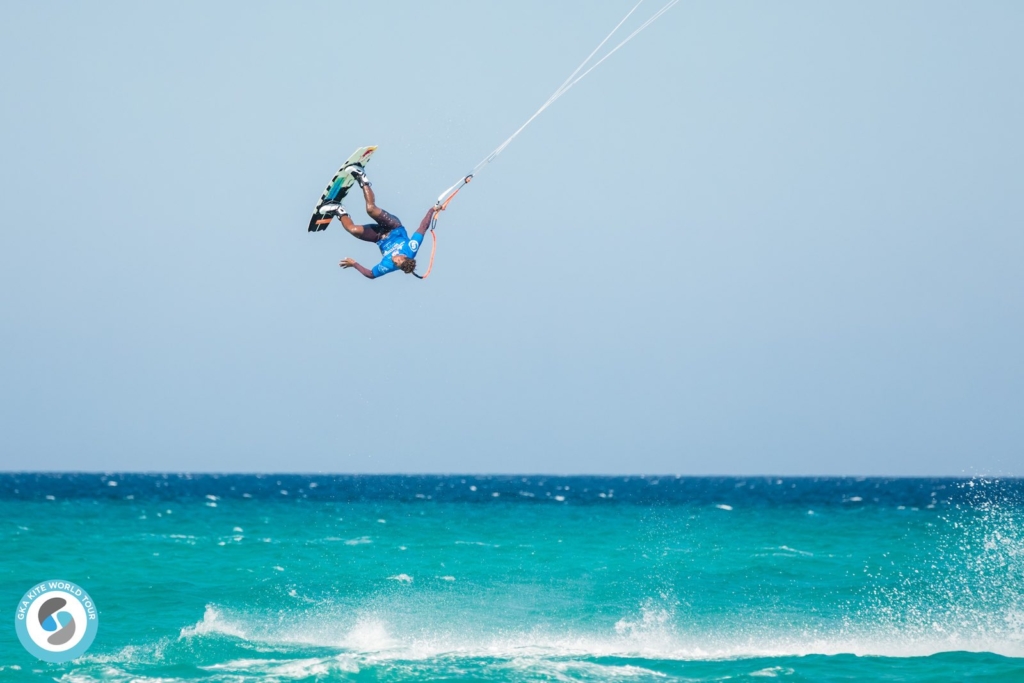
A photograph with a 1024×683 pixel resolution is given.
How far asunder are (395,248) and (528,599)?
13058 mm

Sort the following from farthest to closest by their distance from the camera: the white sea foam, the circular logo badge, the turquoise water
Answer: the white sea foam
the turquoise water
the circular logo badge

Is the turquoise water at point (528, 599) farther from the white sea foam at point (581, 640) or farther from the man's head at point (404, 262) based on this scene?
the man's head at point (404, 262)

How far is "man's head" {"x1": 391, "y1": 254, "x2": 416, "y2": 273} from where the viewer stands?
14062 mm

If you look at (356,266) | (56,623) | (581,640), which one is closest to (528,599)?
(581,640)

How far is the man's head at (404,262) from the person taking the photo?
554 inches

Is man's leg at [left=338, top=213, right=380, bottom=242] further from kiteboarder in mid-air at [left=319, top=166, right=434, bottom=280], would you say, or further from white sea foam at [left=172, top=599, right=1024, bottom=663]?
white sea foam at [left=172, top=599, right=1024, bottom=663]

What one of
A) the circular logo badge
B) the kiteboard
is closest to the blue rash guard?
the kiteboard

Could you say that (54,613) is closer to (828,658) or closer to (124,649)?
(124,649)

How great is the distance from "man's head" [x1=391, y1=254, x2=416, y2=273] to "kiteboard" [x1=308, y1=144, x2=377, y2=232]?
3.43 ft

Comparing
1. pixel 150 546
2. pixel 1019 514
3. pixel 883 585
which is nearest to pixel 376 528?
pixel 150 546

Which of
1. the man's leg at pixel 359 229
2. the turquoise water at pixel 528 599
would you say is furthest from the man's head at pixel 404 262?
the turquoise water at pixel 528 599

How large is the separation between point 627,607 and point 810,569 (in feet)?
23.4

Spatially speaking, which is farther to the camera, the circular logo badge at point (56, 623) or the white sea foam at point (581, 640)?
the white sea foam at point (581, 640)

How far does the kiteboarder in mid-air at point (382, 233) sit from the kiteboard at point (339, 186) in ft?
0.16
